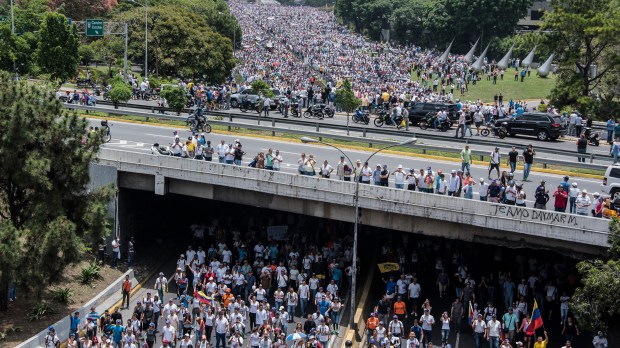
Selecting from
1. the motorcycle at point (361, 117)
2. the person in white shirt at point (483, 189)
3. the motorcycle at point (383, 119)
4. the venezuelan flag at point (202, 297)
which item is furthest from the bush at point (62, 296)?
the motorcycle at point (361, 117)

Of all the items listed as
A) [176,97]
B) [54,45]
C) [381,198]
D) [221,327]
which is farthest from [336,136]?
[54,45]

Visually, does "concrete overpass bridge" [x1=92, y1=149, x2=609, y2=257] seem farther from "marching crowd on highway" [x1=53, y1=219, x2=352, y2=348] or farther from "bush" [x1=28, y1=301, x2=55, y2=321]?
"bush" [x1=28, y1=301, x2=55, y2=321]

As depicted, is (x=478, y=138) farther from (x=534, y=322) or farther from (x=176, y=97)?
(x=534, y=322)

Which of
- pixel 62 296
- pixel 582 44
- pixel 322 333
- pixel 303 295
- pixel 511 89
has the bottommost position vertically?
pixel 62 296

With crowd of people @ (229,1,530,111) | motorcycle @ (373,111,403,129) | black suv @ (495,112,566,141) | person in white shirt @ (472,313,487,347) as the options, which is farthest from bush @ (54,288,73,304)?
crowd of people @ (229,1,530,111)

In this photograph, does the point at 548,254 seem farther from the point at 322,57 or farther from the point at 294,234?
the point at 322,57

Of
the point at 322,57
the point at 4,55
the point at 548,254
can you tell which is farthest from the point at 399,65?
the point at 548,254
